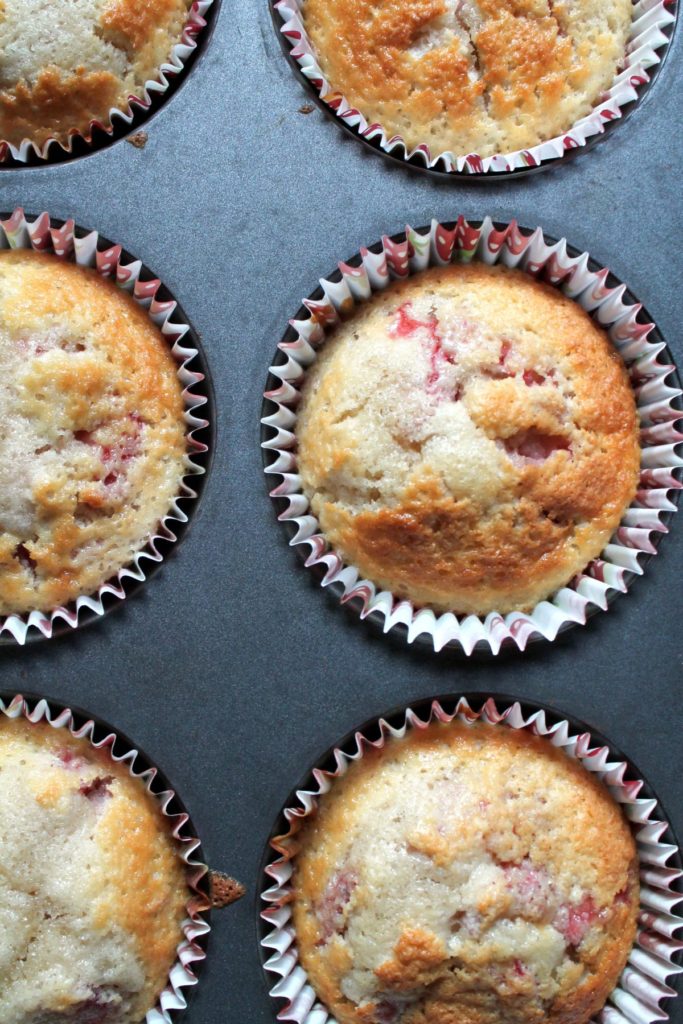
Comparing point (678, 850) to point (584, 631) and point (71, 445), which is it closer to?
point (584, 631)

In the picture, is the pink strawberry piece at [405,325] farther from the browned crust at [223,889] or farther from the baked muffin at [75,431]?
the browned crust at [223,889]

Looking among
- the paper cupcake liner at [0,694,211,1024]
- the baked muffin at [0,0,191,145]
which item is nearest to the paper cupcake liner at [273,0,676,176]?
the baked muffin at [0,0,191,145]

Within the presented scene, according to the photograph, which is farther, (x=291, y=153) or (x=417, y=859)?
(x=291, y=153)

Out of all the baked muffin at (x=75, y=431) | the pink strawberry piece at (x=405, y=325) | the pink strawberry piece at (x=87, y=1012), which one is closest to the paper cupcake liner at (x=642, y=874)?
the pink strawberry piece at (x=87, y=1012)

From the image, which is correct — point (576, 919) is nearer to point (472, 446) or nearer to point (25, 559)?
point (472, 446)

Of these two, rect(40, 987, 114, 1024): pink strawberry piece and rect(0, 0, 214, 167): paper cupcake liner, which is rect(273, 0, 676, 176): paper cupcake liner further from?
rect(40, 987, 114, 1024): pink strawberry piece

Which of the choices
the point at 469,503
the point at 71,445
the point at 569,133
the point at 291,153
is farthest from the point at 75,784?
the point at 569,133
